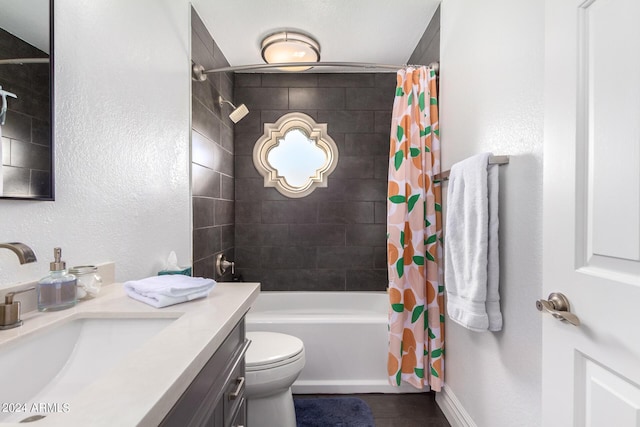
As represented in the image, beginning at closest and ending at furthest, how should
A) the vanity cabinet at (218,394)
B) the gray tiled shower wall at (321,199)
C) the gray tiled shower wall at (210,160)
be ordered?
the vanity cabinet at (218,394) → the gray tiled shower wall at (210,160) → the gray tiled shower wall at (321,199)

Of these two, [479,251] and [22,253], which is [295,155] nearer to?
[479,251]

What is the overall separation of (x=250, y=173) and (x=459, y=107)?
6.09 ft

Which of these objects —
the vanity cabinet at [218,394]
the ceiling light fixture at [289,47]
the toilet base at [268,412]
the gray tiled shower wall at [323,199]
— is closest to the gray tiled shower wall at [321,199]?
the gray tiled shower wall at [323,199]

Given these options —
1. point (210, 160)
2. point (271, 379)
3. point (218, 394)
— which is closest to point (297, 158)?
point (210, 160)

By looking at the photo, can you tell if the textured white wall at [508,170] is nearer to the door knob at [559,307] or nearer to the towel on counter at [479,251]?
the towel on counter at [479,251]

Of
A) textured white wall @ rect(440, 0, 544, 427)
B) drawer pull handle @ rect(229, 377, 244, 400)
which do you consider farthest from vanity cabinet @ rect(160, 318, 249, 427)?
textured white wall @ rect(440, 0, 544, 427)

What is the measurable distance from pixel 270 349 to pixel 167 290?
0.89 meters

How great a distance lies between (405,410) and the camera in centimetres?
194

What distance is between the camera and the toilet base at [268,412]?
5.33 feet

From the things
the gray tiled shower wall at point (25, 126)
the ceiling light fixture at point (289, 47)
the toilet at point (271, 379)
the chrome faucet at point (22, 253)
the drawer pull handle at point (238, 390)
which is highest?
the ceiling light fixture at point (289, 47)

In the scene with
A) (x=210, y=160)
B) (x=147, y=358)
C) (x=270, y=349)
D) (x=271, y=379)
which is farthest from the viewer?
(x=210, y=160)

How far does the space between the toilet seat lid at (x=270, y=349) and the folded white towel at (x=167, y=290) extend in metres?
0.67

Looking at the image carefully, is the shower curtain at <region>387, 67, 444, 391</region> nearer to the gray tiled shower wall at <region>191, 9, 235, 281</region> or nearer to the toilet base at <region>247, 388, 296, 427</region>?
the toilet base at <region>247, 388, 296, 427</region>

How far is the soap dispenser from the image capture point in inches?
33.9
